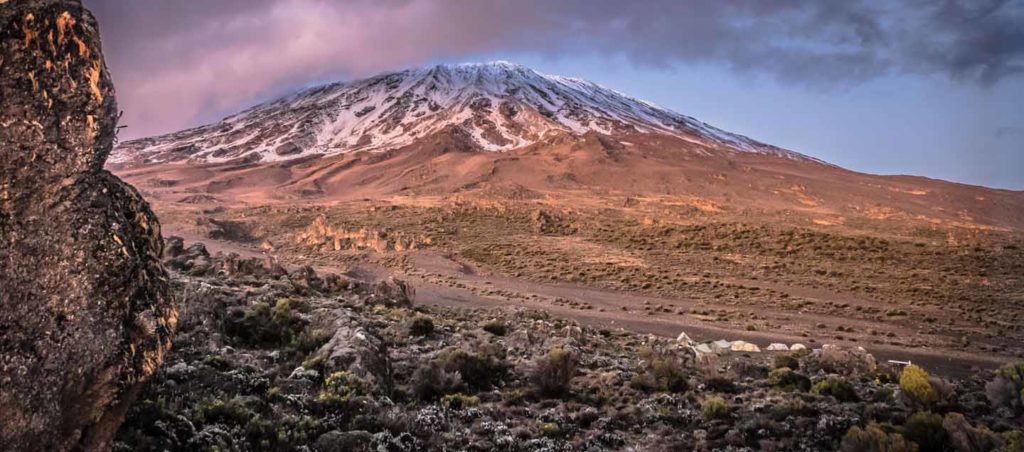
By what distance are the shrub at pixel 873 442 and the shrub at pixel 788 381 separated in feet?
11.6

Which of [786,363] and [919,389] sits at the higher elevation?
[919,389]

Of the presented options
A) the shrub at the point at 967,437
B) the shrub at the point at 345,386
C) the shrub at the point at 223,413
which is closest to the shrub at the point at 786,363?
the shrub at the point at 967,437

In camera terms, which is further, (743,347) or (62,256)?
(743,347)

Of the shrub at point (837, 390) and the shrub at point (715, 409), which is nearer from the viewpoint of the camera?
the shrub at point (715, 409)

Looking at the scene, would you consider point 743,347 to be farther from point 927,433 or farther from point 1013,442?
point 1013,442

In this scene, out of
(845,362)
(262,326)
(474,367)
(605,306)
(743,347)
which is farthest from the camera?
(605,306)

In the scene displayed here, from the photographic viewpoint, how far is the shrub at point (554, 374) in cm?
908

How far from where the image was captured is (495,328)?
15.5 metres

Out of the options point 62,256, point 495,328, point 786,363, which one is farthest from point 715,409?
point 495,328

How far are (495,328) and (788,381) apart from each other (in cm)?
745

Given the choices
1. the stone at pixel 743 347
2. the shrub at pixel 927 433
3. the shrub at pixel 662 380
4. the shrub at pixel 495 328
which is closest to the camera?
the shrub at pixel 927 433

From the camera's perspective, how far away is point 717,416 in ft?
26.4

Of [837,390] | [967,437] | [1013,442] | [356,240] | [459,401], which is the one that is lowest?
[356,240]

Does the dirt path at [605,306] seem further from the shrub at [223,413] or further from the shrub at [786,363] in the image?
the shrub at [223,413]
